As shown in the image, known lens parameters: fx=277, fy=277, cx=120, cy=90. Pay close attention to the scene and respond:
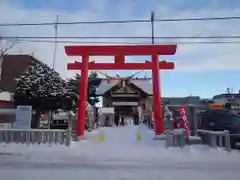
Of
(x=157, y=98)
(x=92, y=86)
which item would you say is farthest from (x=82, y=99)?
(x=92, y=86)

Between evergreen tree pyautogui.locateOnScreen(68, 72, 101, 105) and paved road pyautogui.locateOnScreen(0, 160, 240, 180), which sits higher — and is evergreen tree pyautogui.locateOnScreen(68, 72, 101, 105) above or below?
above

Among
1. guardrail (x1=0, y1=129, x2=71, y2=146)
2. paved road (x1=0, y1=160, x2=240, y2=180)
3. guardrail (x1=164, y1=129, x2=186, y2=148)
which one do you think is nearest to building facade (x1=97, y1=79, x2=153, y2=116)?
guardrail (x1=0, y1=129, x2=71, y2=146)

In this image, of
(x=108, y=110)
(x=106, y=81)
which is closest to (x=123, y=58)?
(x=108, y=110)

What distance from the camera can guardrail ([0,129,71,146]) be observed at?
1315cm

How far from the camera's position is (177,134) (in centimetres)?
1275

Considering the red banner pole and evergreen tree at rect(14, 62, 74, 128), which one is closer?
the red banner pole

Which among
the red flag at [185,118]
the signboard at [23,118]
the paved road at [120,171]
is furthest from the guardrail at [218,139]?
the signboard at [23,118]

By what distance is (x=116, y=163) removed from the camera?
9211 mm

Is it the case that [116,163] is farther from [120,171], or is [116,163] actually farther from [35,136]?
[35,136]

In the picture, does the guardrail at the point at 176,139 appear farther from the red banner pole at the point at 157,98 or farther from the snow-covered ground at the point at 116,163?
the red banner pole at the point at 157,98

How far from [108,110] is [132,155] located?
26978 mm

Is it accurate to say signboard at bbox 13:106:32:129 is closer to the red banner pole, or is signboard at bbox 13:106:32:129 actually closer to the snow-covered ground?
the snow-covered ground

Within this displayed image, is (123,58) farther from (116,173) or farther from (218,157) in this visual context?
(116,173)

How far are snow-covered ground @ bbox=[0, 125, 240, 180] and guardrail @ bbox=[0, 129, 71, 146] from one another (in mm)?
562
